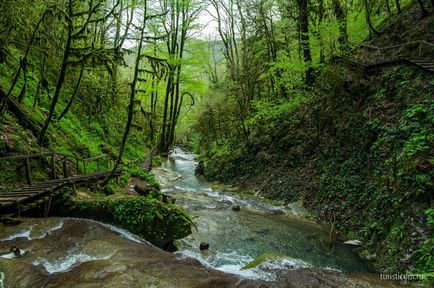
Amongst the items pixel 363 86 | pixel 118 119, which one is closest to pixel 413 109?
pixel 363 86

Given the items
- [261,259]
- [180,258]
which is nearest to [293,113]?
[261,259]

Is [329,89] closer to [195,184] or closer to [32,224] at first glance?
[195,184]

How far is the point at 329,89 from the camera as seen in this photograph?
45.2 ft

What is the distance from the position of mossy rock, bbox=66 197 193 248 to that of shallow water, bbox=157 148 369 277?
64 centimetres

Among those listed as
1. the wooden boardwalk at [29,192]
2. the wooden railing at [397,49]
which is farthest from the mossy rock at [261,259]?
the wooden railing at [397,49]

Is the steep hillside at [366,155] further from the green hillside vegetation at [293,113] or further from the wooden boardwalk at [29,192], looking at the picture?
the wooden boardwalk at [29,192]

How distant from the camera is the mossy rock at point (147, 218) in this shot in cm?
724

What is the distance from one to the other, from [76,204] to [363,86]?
1144cm

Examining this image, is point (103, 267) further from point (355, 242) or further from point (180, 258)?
point (355, 242)

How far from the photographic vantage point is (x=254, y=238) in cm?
885

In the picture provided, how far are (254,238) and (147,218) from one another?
338 centimetres

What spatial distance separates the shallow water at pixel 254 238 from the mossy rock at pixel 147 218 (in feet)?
2.09

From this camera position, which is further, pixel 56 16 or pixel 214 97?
pixel 214 97

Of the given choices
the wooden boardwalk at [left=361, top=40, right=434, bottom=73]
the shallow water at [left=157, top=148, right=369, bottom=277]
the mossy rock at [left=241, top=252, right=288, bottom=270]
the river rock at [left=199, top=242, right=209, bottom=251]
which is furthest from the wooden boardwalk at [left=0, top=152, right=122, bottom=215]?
the wooden boardwalk at [left=361, top=40, right=434, bottom=73]
